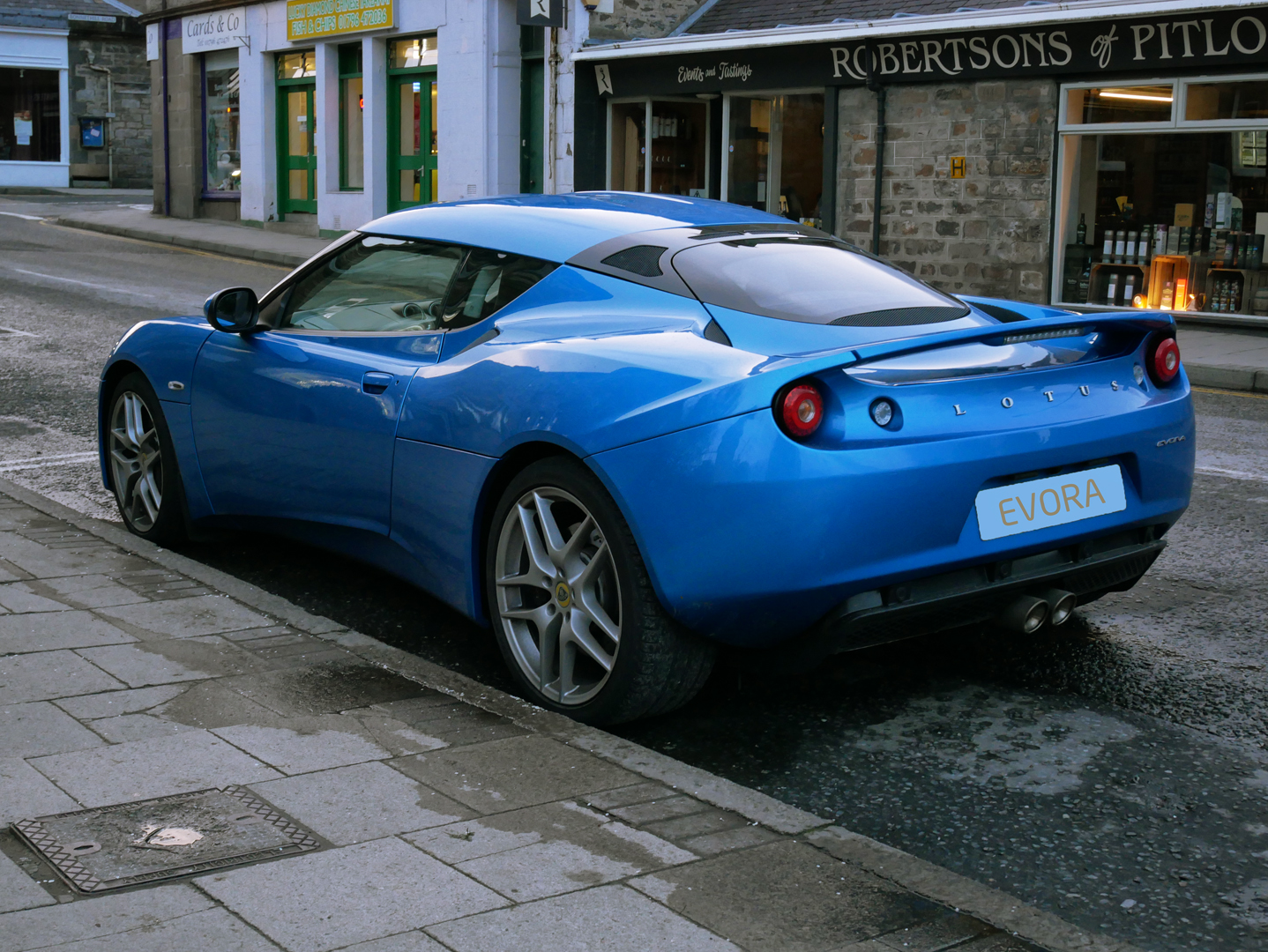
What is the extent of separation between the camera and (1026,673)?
440 centimetres

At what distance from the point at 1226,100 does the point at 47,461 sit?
12.5 metres

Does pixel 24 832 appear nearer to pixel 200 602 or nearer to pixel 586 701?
pixel 586 701

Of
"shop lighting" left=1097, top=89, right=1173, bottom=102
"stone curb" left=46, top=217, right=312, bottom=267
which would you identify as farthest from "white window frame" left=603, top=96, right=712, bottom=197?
"shop lighting" left=1097, top=89, right=1173, bottom=102

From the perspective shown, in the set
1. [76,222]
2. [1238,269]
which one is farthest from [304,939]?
[76,222]

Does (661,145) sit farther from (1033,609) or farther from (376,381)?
(1033,609)

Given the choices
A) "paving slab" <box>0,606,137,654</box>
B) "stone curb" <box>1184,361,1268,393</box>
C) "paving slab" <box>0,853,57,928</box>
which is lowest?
"paving slab" <box>0,853,57,928</box>

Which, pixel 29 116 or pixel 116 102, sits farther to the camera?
pixel 116 102

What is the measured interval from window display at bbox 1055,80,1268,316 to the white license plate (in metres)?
12.4

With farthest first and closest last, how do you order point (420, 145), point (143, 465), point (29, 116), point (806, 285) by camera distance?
point (29, 116) → point (420, 145) → point (143, 465) → point (806, 285)

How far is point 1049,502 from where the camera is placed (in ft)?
12.7

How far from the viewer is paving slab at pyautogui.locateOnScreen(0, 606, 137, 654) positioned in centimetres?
429

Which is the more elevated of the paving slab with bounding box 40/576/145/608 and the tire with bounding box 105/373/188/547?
the tire with bounding box 105/373/188/547

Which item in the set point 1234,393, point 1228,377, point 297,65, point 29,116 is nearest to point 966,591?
point 1234,393

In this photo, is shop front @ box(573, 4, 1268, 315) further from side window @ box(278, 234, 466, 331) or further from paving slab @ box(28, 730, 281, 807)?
paving slab @ box(28, 730, 281, 807)
